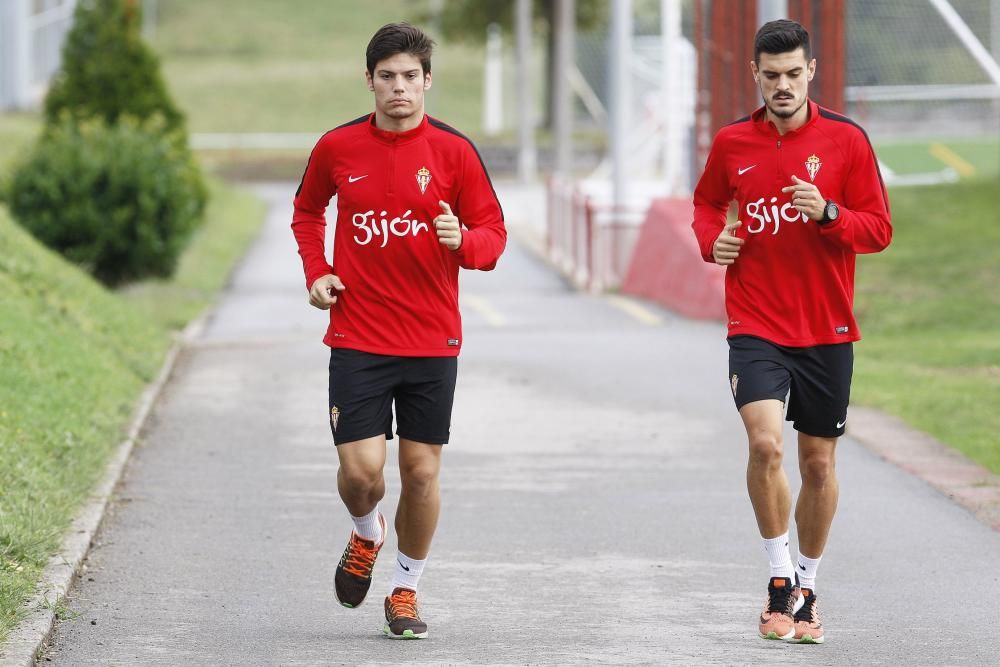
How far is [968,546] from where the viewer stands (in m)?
7.97

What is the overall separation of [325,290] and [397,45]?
0.83 m

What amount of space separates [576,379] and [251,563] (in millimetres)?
5968

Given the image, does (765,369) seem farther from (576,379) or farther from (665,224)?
(665,224)

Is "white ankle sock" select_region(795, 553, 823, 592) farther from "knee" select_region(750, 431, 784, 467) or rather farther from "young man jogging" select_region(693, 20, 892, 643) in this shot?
"knee" select_region(750, 431, 784, 467)

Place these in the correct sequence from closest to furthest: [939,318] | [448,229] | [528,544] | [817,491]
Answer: [448,229], [817,491], [528,544], [939,318]

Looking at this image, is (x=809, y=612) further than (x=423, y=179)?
Yes

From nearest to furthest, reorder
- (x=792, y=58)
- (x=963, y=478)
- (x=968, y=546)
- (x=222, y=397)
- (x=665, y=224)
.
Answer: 1. (x=792, y=58)
2. (x=968, y=546)
3. (x=963, y=478)
4. (x=222, y=397)
5. (x=665, y=224)

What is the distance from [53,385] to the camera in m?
10.3

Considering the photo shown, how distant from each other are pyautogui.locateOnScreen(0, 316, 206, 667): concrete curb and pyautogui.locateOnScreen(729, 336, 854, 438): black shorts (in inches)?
96.6

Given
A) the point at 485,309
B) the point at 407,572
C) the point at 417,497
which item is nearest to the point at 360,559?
the point at 407,572

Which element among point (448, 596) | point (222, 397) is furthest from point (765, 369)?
point (222, 397)

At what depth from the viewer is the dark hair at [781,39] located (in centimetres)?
615

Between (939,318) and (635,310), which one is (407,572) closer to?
(939,318)

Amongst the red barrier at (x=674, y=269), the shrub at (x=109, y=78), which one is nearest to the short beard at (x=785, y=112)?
the red barrier at (x=674, y=269)
